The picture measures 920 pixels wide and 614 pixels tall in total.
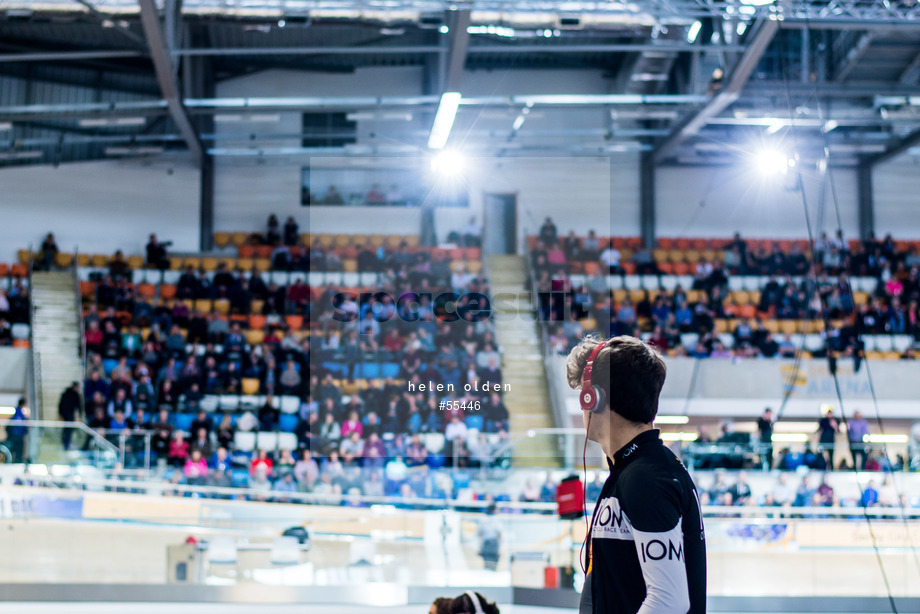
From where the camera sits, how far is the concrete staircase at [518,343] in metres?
4.32

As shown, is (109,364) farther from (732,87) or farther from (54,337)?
(732,87)

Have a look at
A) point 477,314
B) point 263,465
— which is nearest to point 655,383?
point 477,314

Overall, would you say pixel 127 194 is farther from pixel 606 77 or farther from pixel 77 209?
pixel 606 77

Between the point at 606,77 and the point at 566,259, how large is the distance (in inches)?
567

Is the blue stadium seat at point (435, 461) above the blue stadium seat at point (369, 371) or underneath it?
underneath

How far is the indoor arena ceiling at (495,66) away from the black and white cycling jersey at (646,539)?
10406mm

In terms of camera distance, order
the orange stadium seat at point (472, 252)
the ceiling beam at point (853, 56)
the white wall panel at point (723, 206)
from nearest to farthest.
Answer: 1. the orange stadium seat at point (472, 252)
2. the ceiling beam at point (853, 56)
3. the white wall panel at point (723, 206)

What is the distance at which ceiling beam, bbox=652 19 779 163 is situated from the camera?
1240 cm

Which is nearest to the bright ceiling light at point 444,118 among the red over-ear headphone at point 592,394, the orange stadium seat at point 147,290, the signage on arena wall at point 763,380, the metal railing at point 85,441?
the signage on arena wall at point 763,380

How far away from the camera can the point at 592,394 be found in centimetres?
185

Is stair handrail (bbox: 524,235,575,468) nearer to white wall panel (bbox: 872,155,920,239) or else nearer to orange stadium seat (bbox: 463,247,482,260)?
orange stadium seat (bbox: 463,247,482,260)

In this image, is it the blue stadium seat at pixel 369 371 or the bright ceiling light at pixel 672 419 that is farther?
the bright ceiling light at pixel 672 419

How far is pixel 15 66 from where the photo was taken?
17.0 metres

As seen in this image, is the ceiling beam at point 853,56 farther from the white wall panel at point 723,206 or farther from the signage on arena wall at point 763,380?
the signage on arena wall at point 763,380
